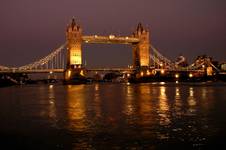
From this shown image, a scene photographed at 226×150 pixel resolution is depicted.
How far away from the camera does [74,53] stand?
7219 cm

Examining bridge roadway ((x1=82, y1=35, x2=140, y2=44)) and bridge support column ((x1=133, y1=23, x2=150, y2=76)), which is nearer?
bridge roadway ((x1=82, y1=35, x2=140, y2=44))

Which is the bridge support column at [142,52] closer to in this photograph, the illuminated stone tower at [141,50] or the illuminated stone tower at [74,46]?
the illuminated stone tower at [141,50]

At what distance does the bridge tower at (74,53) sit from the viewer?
6775 cm

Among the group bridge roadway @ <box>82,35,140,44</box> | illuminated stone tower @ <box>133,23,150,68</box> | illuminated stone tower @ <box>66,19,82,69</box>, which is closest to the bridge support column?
illuminated stone tower @ <box>133,23,150,68</box>

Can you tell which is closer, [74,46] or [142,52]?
[74,46]

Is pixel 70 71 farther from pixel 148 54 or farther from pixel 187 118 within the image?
pixel 187 118

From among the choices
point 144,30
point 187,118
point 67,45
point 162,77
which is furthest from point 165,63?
point 187,118

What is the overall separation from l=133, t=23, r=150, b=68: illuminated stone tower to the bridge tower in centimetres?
1305

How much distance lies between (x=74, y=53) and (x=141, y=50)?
15.1 m

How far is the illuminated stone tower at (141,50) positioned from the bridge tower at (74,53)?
13046 mm

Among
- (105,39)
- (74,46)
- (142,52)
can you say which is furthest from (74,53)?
(142,52)

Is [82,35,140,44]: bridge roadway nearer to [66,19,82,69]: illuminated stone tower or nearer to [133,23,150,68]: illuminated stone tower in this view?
[66,19,82,69]: illuminated stone tower

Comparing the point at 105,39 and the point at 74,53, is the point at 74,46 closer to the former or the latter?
the point at 74,53

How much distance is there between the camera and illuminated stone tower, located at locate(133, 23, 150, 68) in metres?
80.4
